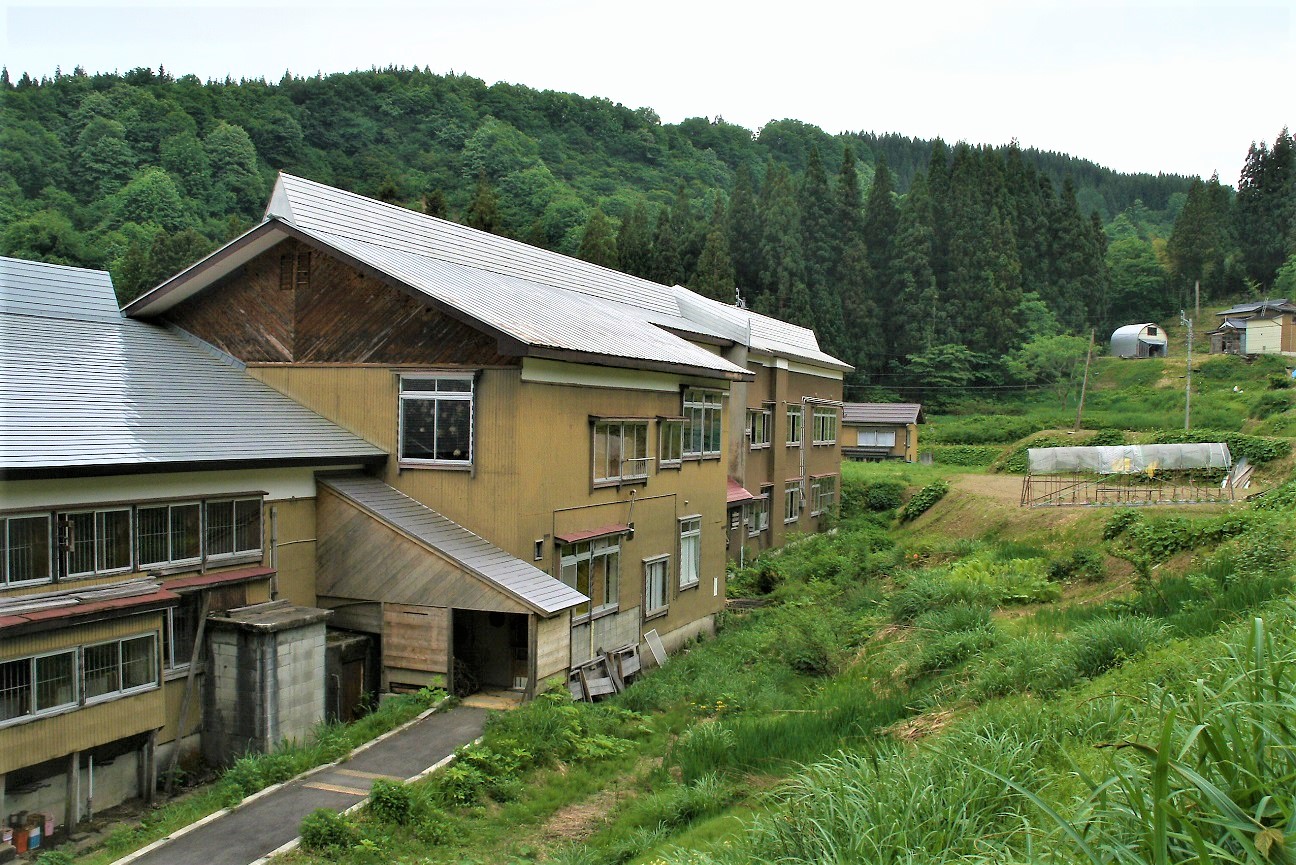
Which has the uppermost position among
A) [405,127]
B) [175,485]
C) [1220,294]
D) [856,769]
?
[405,127]

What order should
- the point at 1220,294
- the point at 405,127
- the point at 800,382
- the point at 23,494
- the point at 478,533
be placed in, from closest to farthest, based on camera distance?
1. the point at 23,494
2. the point at 478,533
3. the point at 800,382
4. the point at 1220,294
5. the point at 405,127

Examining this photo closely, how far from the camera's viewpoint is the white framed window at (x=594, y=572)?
16.3 meters

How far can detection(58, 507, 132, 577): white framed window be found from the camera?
438 inches

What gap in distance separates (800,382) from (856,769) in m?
26.6

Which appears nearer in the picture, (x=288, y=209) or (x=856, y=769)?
(x=856, y=769)

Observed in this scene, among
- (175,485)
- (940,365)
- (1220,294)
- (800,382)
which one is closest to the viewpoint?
(175,485)

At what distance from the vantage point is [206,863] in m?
8.83

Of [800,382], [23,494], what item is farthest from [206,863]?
[800,382]

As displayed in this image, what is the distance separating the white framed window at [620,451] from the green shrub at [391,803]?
318 inches

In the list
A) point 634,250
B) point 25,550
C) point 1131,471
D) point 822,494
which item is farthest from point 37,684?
point 634,250

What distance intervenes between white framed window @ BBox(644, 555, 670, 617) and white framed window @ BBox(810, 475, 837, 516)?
15.2m

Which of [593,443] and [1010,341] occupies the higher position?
[1010,341]

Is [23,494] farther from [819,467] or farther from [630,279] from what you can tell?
[819,467]

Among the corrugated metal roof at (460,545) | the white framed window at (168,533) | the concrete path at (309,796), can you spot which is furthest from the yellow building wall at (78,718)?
the corrugated metal roof at (460,545)
